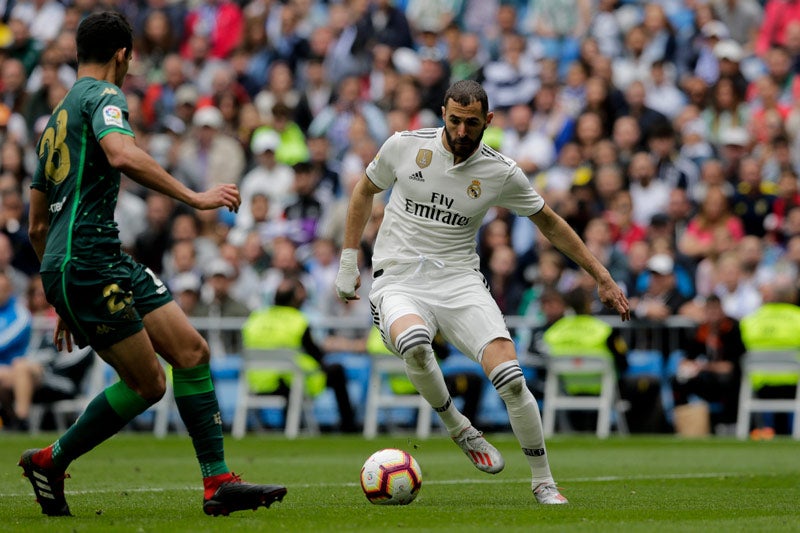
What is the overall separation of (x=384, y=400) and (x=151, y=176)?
1093 cm

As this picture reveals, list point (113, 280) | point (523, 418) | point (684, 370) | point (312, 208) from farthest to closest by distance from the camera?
point (312, 208) → point (684, 370) → point (523, 418) → point (113, 280)

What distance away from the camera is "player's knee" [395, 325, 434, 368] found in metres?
9.28

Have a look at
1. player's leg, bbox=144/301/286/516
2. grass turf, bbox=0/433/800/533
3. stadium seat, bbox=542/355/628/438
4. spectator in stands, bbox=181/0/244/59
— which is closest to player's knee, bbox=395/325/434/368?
grass turf, bbox=0/433/800/533

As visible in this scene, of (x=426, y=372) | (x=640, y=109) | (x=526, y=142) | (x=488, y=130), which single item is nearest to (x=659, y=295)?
(x=640, y=109)

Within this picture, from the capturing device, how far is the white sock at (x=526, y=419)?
9.12m

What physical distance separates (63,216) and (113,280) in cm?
45

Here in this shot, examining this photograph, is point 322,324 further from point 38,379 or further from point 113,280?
point 113,280

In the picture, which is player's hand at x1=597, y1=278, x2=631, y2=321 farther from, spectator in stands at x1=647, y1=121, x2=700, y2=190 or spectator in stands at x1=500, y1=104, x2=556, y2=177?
spectator in stands at x1=500, y1=104, x2=556, y2=177

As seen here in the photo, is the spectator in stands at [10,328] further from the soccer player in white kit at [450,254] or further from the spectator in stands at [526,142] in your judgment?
the soccer player in white kit at [450,254]

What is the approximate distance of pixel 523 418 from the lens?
918cm

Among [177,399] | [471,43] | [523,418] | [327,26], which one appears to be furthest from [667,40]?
[177,399]

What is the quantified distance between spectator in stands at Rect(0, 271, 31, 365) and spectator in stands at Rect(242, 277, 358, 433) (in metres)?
2.75

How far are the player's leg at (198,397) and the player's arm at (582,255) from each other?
8.32 feet

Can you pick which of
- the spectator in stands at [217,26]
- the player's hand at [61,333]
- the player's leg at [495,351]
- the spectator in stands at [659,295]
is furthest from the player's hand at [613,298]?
the spectator in stands at [217,26]
